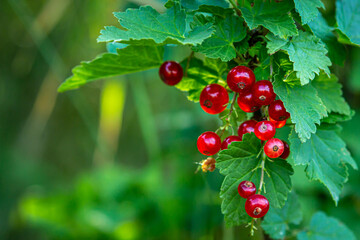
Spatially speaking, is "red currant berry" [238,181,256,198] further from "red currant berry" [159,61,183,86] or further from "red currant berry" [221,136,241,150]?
"red currant berry" [159,61,183,86]

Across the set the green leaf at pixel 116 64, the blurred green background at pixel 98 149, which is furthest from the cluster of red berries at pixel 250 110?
the blurred green background at pixel 98 149

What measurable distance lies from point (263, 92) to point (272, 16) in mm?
93

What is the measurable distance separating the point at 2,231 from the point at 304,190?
184cm

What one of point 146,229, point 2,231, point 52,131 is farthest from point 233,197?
point 52,131

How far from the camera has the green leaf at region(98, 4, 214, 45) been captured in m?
0.39

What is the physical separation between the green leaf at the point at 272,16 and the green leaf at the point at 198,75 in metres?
0.09

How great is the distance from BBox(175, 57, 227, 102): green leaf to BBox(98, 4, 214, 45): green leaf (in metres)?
0.08

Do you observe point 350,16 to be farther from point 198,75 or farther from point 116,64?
point 116,64

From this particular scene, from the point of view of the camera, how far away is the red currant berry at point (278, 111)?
41 cm

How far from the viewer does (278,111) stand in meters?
0.41

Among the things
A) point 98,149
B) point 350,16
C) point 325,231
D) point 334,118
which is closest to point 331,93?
point 334,118

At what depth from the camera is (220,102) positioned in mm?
442

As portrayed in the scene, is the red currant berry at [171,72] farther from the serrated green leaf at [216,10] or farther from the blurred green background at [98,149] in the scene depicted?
the blurred green background at [98,149]

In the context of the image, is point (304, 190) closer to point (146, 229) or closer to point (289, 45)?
point (146, 229)
